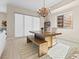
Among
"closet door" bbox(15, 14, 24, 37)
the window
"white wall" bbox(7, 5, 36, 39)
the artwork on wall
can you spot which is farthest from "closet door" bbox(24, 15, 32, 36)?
the artwork on wall

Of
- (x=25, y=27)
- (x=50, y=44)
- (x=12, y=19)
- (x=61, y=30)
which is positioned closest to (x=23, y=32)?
(x=25, y=27)

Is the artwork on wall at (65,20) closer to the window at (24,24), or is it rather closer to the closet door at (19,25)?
the window at (24,24)

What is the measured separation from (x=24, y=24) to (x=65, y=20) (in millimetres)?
3570

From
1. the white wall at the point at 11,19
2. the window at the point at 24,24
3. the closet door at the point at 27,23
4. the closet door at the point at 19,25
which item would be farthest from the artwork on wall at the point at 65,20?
the white wall at the point at 11,19

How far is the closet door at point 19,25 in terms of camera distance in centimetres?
684

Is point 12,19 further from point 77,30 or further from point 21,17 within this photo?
point 77,30

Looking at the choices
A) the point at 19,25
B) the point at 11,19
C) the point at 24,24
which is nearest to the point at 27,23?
the point at 24,24

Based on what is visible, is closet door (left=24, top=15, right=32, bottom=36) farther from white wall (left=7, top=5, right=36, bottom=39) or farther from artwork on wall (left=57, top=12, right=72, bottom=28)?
artwork on wall (left=57, top=12, right=72, bottom=28)

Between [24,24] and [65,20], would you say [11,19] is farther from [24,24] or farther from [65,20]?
[65,20]

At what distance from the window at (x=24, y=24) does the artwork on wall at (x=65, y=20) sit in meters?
1.98

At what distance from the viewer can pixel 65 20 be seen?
7.99 meters

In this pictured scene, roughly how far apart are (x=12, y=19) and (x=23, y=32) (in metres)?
1.60

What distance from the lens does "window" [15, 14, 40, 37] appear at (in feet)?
22.8

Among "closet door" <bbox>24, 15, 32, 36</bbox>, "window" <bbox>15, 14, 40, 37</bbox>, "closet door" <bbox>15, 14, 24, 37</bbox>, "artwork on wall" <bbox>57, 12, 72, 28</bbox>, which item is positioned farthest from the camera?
"closet door" <bbox>24, 15, 32, 36</bbox>
